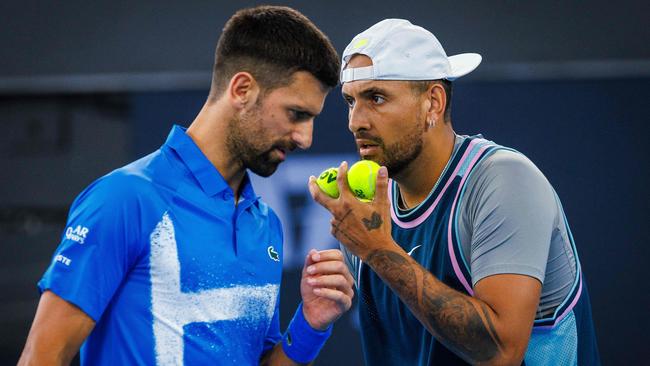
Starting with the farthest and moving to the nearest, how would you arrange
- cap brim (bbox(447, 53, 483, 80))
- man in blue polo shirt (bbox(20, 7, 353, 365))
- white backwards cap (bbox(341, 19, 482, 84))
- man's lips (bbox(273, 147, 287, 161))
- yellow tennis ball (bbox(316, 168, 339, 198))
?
cap brim (bbox(447, 53, 483, 80)), white backwards cap (bbox(341, 19, 482, 84)), yellow tennis ball (bbox(316, 168, 339, 198)), man's lips (bbox(273, 147, 287, 161)), man in blue polo shirt (bbox(20, 7, 353, 365))

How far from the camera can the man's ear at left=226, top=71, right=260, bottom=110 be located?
2117 mm

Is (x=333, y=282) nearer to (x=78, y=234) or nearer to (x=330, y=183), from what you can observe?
(x=330, y=183)

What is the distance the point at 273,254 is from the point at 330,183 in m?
0.24

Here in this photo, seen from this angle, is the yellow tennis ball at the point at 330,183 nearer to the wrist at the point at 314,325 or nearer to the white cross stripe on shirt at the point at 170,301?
the wrist at the point at 314,325

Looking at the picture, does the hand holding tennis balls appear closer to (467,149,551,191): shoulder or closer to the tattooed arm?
the tattooed arm

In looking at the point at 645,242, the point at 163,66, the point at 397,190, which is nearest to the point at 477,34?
the point at 645,242

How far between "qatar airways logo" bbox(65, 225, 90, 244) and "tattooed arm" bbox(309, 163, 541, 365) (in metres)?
0.65

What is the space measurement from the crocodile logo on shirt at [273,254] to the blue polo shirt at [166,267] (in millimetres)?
35

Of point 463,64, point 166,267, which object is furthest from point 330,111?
point 166,267

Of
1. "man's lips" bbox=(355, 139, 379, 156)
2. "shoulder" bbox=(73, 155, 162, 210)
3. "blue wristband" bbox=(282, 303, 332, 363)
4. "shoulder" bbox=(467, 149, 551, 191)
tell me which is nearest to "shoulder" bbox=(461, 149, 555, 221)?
"shoulder" bbox=(467, 149, 551, 191)

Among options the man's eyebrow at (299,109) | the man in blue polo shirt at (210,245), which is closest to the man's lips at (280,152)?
the man in blue polo shirt at (210,245)

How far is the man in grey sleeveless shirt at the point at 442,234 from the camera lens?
2.12m

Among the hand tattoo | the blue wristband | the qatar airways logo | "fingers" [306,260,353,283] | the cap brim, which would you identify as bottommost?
the blue wristband

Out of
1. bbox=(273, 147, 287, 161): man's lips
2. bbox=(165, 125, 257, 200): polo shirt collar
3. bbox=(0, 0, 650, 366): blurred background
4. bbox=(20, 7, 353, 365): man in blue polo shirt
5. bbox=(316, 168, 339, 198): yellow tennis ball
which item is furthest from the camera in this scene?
bbox=(0, 0, 650, 366): blurred background
